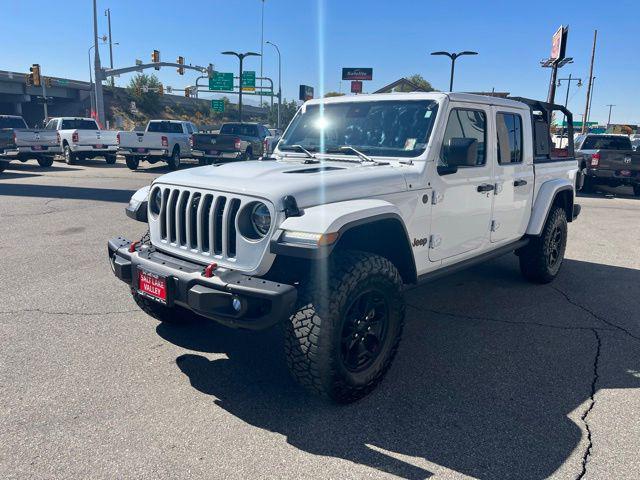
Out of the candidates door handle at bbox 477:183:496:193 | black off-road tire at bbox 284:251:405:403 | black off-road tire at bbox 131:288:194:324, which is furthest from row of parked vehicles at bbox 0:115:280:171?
black off-road tire at bbox 284:251:405:403

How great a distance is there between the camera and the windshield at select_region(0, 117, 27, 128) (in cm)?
1956

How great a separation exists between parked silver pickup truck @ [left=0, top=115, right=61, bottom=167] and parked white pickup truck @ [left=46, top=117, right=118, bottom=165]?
1100 mm

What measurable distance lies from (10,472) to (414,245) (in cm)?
277

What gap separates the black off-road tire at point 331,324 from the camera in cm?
296

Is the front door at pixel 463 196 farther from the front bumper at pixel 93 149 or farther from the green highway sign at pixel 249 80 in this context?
the green highway sign at pixel 249 80

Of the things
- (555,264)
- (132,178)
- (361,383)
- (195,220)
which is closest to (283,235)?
(195,220)

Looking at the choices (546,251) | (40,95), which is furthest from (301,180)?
(40,95)

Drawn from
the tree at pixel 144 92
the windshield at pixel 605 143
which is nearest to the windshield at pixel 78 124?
the windshield at pixel 605 143

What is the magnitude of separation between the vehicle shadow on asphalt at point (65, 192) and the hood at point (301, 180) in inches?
337

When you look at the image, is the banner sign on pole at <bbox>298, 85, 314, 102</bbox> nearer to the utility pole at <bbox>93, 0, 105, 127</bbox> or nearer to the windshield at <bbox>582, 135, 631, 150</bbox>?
the utility pole at <bbox>93, 0, 105, 127</bbox>

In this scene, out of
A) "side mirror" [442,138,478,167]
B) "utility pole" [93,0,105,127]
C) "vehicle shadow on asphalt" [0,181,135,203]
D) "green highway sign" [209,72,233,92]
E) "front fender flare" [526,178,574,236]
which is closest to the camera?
"side mirror" [442,138,478,167]

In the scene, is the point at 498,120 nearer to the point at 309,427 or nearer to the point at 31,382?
the point at 309,427

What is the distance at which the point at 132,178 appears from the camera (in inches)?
666

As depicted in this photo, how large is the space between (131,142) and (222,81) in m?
29.7
